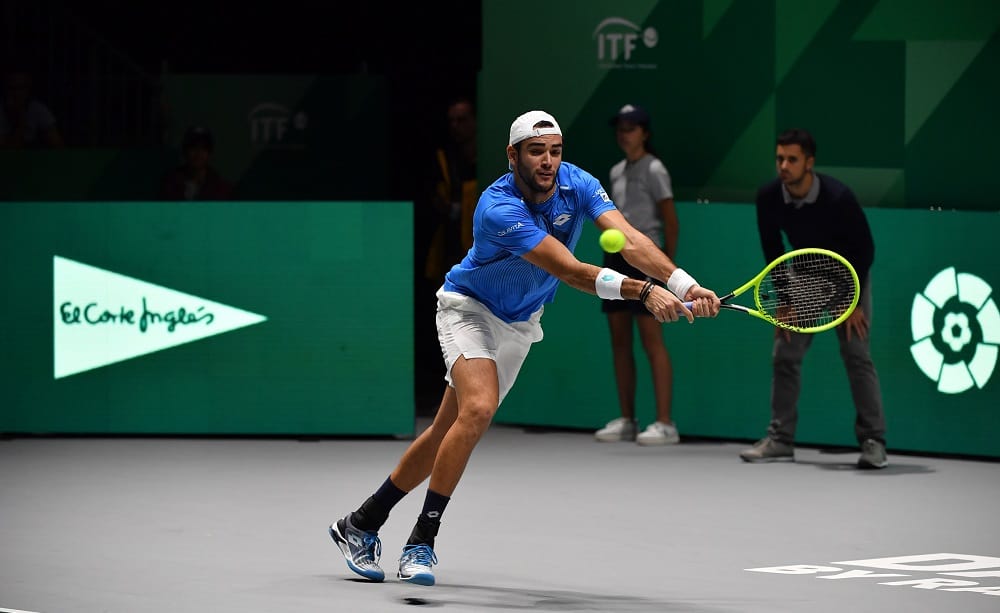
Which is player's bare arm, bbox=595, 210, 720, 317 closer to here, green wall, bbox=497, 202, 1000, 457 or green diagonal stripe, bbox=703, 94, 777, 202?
green wall, bbox=497, 202, 1000, 457

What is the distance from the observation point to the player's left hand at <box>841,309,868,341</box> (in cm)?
1000

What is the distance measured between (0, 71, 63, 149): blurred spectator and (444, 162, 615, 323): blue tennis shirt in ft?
25.2

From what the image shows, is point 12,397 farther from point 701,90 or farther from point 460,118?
point 701,90

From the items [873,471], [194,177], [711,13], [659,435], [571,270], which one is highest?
[711,13]

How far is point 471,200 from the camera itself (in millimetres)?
12180

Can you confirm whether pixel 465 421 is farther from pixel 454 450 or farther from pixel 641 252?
pixel 641 252

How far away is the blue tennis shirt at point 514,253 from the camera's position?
7.15 metres

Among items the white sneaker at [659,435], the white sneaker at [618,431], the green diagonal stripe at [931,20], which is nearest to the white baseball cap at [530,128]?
the white sneaker at [659,435]

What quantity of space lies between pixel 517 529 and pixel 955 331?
3.20 metres

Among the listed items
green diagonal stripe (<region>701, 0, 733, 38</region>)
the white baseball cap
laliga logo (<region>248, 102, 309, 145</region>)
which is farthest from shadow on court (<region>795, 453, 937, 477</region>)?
laliga logo (<region>248, 102, 309, 145</region>)

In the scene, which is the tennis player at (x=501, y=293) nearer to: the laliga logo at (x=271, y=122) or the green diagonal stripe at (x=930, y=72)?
the green diagonal stripe at (x=930, y=72)

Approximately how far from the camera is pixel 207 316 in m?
11.0

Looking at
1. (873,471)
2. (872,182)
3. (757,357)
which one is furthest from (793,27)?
(873,471)

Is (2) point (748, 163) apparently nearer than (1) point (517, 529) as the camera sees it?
No
